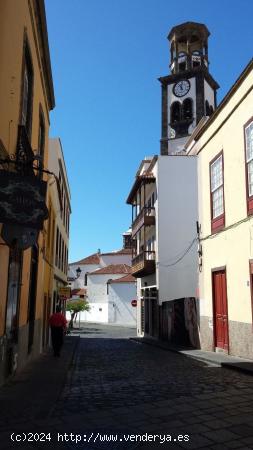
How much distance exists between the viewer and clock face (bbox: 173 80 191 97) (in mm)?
45406

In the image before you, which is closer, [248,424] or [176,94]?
[248,424]

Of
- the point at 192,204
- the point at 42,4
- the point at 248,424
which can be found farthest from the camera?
the point at 192,204

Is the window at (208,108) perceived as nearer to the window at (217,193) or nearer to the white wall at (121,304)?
the white wall at (121,304)

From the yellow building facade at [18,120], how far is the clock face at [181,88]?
34.2 metres

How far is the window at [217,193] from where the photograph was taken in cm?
1499

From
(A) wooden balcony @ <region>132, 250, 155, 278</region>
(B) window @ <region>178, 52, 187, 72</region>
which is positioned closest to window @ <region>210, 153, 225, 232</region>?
(A) wooden balcony @ <region>132, 250, 155, 278</region>

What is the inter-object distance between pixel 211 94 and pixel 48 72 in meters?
37.0

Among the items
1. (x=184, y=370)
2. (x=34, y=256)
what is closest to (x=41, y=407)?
(x=184, y=370)

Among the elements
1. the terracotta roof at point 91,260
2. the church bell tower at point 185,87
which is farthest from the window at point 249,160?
the terracotta roof at point 91,260

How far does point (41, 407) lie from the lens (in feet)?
21.4

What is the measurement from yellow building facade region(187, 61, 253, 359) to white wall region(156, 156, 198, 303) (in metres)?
8.16

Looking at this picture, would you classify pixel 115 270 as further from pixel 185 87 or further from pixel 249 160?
pixel 249 160

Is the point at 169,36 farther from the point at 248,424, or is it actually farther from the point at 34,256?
the point at 248,424

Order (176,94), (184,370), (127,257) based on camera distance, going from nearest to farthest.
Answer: (184,370)
(176,94)
(127,257)
